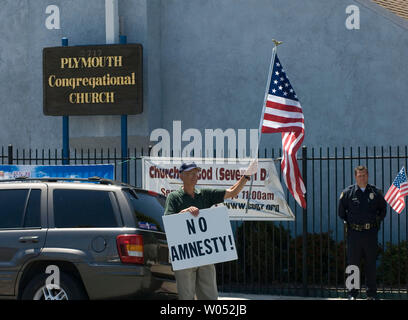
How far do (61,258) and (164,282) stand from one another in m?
1.08

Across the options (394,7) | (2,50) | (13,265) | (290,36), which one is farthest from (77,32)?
(13,265)

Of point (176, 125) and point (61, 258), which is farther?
point (176, 125)

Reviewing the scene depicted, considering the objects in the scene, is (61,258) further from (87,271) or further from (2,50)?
(2,50)

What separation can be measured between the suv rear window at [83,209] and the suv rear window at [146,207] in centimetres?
25

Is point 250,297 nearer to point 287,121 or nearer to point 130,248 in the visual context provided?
point 287,121

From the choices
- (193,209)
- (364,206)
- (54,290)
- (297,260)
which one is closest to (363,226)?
(364,206)

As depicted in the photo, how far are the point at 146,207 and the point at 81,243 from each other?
877mm

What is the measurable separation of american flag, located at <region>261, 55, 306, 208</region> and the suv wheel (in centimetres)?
474

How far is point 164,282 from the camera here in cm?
808

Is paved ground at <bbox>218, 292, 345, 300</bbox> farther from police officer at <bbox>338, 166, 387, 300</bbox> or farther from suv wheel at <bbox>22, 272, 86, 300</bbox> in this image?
suv wheel at <bbox>22, 272, 86, 300</bbox>

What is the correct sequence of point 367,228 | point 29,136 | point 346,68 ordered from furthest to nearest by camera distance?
point 29,136
point 346,68
point 367,228

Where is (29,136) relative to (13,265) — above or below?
above
